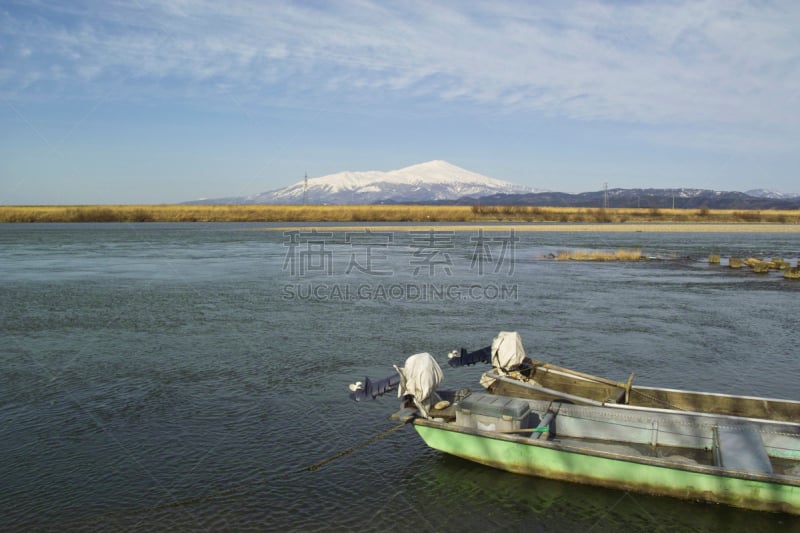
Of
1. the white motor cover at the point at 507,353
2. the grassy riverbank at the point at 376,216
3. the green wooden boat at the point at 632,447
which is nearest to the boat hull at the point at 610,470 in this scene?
the green wooden boat at the point at 632,447

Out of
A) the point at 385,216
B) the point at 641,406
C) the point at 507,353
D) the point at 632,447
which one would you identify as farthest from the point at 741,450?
the point at 385,216

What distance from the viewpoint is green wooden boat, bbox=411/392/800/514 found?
9336mm

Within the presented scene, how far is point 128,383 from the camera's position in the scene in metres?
15.9

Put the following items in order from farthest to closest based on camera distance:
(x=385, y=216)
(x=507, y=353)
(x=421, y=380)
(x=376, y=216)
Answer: (x=385, y=216) < (x=376, y=216) < (x=507, y=353) < (x=421, y=380)

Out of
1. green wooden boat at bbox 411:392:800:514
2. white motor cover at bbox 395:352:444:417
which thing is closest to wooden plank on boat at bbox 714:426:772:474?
green wooden boat at bbox 411:392:800:514

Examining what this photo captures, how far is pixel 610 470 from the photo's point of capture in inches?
395

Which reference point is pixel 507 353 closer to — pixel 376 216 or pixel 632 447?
pixel 632 447

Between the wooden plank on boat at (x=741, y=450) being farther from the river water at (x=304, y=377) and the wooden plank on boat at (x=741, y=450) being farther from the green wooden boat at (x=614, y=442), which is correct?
the river water at (x=304, y=377)

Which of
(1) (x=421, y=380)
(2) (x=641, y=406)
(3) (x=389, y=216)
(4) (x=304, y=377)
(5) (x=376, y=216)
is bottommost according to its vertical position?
(4) (x=304, y=377)

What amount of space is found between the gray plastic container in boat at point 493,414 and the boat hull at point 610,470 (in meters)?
0.42

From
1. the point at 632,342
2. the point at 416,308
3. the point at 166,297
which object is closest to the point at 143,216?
the point at 166,297

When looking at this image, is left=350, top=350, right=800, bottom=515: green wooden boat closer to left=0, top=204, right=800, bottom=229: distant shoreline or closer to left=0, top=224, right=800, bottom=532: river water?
left=0, top=224, right=800, bottom=532: river water

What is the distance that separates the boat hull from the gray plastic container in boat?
0.42 metres

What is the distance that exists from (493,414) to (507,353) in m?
3.06
